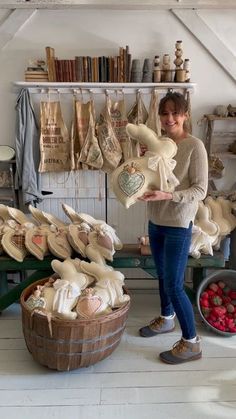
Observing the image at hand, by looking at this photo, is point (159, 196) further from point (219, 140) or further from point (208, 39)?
point (208, 39)

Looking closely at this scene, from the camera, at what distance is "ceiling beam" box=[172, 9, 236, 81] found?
3141mm

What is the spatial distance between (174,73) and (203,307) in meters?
1.69

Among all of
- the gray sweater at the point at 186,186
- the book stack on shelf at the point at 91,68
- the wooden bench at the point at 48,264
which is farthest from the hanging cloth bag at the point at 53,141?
the gray sweater at the point at 186,186

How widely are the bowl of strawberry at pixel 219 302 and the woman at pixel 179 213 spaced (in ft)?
1.08

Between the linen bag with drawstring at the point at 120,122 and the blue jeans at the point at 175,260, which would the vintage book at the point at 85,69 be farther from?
the blue jeans at the point at 175,260

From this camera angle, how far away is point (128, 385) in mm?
2258

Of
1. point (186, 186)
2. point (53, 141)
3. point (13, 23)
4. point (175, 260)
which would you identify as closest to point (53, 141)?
point (53, 141)

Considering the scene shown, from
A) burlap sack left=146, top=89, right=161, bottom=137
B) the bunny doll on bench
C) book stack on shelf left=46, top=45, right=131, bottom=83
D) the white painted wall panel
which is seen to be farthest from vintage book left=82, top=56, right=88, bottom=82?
the bunny doll on bench

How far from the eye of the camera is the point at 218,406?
2.10 m

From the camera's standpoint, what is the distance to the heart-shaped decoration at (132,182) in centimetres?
216

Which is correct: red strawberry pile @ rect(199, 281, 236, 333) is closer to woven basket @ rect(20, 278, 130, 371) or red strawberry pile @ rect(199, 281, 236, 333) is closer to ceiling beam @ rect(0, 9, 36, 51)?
woven basket @ rect(20, 278, 130, 371)

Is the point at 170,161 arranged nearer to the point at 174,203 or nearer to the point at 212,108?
the point at 174,203

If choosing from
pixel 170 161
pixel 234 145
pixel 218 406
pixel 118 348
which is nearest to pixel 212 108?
pixel 234 145

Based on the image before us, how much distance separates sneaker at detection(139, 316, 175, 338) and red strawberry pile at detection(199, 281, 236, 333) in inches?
9.5
